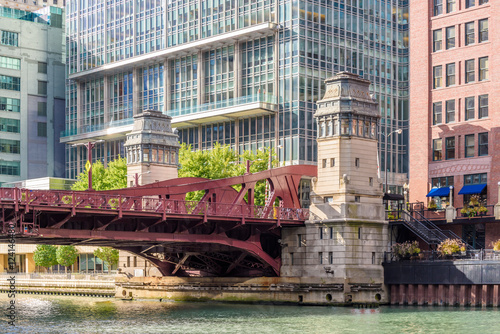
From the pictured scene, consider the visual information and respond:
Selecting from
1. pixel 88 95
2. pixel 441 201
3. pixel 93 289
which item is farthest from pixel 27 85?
pixel 441 201

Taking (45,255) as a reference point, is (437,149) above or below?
above

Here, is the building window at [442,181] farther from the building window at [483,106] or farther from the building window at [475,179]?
the building window at [483,106]

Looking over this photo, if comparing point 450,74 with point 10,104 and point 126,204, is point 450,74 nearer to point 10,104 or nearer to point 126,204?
point 126,204

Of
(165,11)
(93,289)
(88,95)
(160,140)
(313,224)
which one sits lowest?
(93,289)

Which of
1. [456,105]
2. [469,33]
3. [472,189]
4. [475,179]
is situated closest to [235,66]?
[456,105]

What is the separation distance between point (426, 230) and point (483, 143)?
10.2 meters

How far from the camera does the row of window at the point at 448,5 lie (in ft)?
306

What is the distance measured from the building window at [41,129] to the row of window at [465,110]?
98.0 meters

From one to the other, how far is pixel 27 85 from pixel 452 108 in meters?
101

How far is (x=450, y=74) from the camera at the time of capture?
9512 cm

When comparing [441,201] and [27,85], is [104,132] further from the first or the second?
[441,201]

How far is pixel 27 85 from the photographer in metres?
176

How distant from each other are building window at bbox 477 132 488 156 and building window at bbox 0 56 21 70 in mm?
104855

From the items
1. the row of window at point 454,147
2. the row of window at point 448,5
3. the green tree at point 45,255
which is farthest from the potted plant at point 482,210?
the green tree at point 45,255
